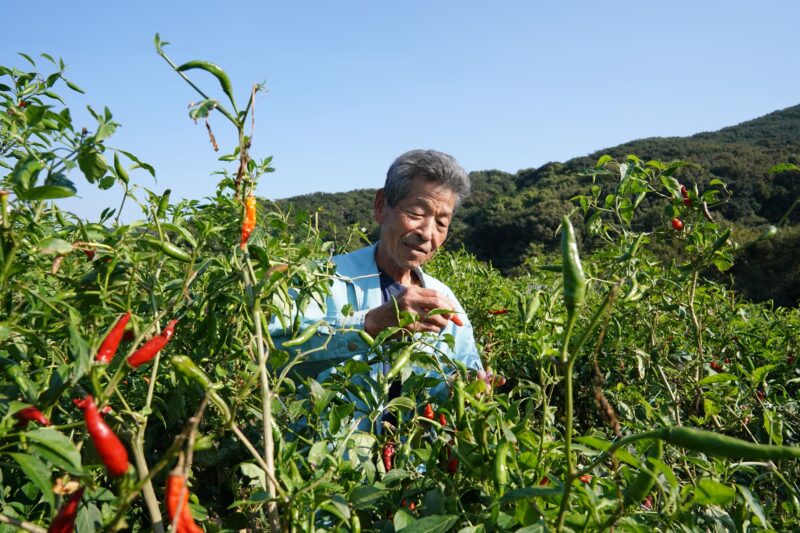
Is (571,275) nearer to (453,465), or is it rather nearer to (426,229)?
(453,465)

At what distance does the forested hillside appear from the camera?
9891 mm

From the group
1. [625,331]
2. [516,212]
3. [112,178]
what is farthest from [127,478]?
[516,212]

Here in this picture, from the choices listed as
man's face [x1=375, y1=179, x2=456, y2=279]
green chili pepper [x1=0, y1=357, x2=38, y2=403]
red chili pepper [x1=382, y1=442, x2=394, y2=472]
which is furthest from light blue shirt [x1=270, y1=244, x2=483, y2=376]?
green chili pepper [x1=0, y1=357, x2=38, y2=403]

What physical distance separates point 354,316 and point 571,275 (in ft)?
4.12

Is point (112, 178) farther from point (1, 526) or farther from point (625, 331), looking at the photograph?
point (625, 331)

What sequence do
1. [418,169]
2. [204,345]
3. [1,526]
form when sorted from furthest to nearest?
[418,169] → [204,345] → [1,526]

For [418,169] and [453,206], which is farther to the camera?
[453,206]

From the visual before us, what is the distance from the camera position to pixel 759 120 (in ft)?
124

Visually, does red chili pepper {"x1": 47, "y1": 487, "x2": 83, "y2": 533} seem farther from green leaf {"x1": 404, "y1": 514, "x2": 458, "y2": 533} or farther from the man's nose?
the man's nose

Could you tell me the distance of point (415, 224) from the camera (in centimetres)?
250

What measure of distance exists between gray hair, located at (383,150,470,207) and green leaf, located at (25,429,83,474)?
2028mm

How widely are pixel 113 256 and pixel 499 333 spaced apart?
2437 millimetres

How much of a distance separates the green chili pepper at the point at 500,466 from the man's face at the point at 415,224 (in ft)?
5.76

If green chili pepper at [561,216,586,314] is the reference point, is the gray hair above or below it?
above
